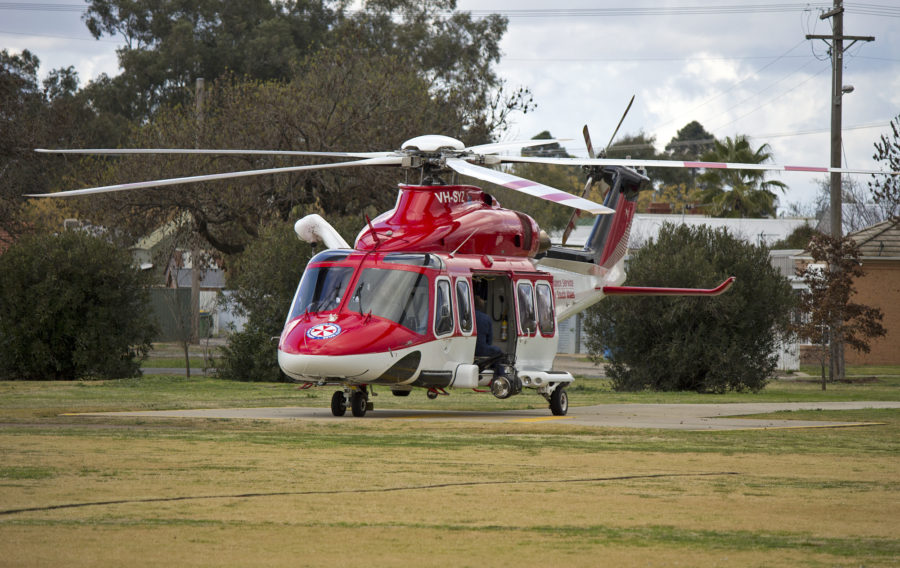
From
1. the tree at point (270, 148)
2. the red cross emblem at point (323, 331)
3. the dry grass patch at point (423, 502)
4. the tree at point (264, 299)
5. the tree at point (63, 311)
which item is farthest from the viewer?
the tree at point (270, 148)

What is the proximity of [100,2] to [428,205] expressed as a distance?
5958 centimetres

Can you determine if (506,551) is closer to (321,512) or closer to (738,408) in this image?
(321,512)

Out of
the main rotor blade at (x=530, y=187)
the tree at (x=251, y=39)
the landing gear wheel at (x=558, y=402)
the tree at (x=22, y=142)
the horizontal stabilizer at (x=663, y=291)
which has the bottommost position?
the landing gear wheel at (x=558, y=402)

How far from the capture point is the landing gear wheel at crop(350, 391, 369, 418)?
16.9 meters

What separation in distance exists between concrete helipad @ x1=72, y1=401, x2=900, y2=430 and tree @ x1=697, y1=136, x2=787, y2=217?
5093 centimetres

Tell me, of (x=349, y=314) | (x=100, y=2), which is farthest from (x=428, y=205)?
(x=100, y=2)

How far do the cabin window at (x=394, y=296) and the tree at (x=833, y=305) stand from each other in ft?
56.6

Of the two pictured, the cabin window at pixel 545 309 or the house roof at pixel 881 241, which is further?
the house roof at pixel 881 241

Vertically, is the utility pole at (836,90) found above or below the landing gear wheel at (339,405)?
above

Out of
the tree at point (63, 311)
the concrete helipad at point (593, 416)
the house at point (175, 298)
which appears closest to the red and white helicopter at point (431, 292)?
the concrete helipad at point (593, 416)

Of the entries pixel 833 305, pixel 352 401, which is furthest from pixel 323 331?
pixel 833 305

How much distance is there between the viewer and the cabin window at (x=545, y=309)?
1883 cm

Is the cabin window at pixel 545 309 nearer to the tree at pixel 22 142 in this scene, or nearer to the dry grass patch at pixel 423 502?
the dry grass patch at pixel 423 502

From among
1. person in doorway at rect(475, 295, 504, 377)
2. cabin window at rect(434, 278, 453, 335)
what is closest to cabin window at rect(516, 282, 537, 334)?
person in doorway at rect(475, 295, 504, 377)
